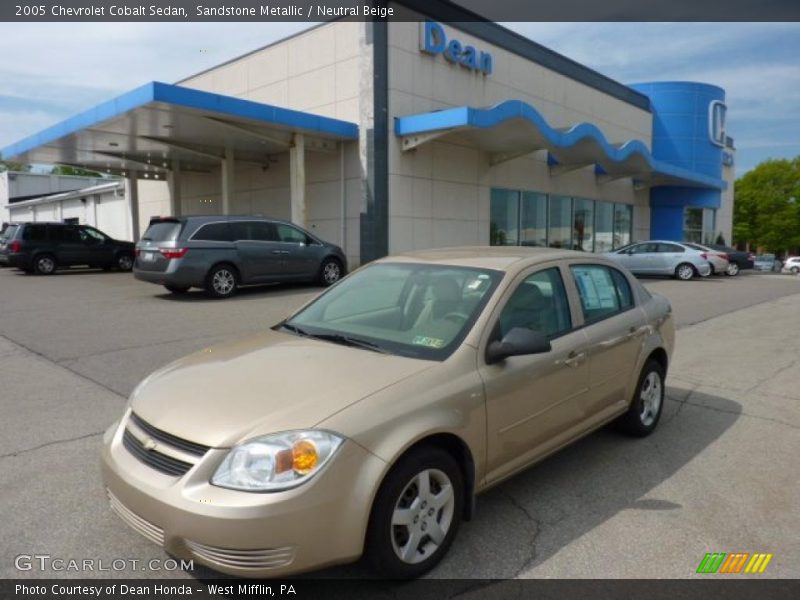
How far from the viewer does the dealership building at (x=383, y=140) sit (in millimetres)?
16375

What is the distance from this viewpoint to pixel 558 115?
23719mm

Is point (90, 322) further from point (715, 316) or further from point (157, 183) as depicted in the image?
point (157, 183)

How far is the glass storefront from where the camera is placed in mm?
21672

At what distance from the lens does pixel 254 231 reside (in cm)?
1311

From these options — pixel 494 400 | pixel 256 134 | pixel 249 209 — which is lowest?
pixel 494 400

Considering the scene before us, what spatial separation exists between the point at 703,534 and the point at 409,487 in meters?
1.74

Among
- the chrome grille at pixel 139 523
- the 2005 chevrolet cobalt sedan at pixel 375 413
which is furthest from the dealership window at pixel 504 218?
the chrome grille at pixel 139 523

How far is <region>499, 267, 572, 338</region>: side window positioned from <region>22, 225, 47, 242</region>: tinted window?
19.4m

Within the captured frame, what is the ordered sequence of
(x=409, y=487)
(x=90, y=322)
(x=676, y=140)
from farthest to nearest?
(x=676, y=140), (x=90, y=322), (x=409, y=487)

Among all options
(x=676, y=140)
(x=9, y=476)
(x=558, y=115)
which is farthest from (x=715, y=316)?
(x=676, y=140)

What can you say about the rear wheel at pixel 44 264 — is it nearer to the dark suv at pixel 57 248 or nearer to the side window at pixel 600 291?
the dark suv at pixel 57 248

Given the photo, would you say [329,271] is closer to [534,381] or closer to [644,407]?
[644,407]

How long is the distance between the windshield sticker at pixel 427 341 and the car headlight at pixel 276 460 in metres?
0.91

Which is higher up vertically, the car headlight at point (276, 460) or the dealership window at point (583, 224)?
the dealership window at point (583, 224)
